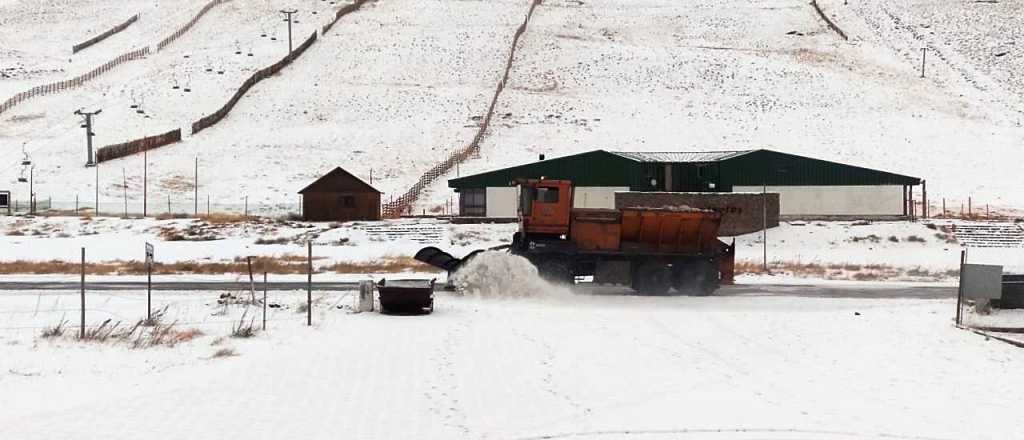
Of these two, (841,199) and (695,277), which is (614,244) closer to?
(695,277)

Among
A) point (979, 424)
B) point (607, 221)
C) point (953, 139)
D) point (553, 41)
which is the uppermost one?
point (553, 41)

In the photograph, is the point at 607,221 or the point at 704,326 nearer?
the point at 704,326

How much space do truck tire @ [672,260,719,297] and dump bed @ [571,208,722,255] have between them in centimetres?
49

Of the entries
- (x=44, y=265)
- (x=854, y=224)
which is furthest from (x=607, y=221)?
(x=854, y=224)

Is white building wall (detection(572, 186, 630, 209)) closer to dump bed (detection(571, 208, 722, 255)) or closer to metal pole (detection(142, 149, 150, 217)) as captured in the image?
metal pole (detection(142, 149, 150, 217))

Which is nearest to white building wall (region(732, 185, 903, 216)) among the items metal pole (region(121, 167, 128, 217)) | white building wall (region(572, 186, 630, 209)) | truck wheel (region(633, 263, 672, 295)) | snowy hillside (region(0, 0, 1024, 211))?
white building wall (region(572, 186, 630, 209))

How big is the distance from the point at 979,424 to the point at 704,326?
9.07 metres

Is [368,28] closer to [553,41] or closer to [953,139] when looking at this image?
[553,41]

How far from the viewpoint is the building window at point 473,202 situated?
64500 millimetres

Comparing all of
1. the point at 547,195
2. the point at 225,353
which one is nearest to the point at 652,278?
the point at 547,195

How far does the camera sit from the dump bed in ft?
103

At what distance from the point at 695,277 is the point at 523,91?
232 feet

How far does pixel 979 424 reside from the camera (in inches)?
571

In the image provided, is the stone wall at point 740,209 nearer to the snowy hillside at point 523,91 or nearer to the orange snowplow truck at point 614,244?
the snowy hillside at point 523,91
